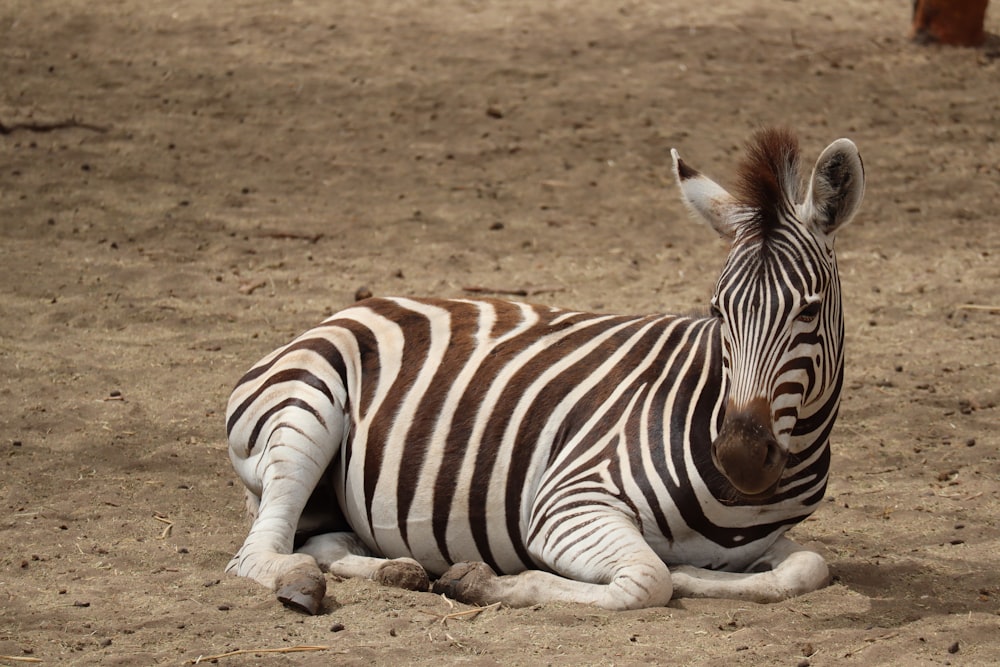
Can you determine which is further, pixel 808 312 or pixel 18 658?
pixel 808 312

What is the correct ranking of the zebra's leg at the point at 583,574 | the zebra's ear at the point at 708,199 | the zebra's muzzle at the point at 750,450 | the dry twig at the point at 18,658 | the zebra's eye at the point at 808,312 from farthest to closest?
the zebra's ear at the point at 708,199
the zebra's leg at the point at 583,574
the zebra's eye at the point at 808,312
the zebra's muzzle at the point at 750,450
the dry twig at the point at 18,658

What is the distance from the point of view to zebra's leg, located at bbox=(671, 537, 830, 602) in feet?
14.4

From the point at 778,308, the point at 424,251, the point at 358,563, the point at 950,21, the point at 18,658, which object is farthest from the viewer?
the point at 950,21

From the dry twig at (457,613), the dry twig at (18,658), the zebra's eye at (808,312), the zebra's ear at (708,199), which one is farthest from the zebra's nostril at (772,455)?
the dry twig at (18,658)

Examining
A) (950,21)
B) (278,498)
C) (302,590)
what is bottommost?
(302,590)

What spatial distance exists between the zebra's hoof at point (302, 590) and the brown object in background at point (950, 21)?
35.8ft

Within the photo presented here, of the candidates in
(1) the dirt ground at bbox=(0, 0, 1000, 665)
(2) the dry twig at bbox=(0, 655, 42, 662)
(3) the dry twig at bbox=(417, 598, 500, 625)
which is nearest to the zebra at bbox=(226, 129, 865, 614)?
(3) the dry twig at bbox=(417, 598, 500, 625)

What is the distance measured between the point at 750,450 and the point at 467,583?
1.22m

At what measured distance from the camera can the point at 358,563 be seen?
485 cm

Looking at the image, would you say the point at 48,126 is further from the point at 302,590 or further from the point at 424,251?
the point at 302,590

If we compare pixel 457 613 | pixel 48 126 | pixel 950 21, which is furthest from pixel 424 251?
pixel 950 21

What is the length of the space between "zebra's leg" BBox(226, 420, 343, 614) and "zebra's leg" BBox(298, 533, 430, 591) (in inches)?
6.1

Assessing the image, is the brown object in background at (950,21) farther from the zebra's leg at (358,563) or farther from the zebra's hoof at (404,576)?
the zebra's hoof at (404,576)

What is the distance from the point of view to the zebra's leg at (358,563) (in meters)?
4.64
